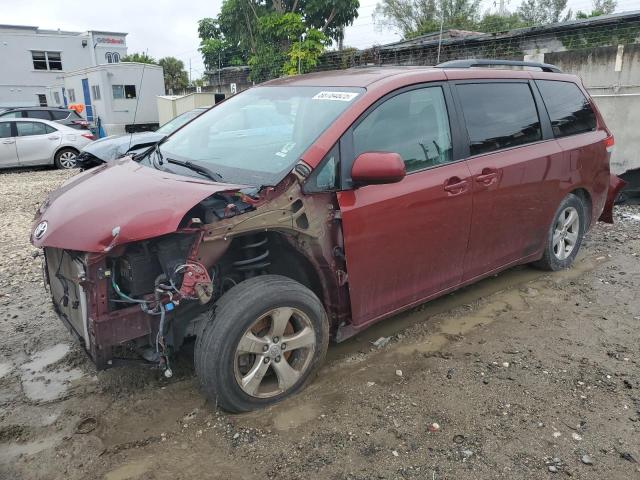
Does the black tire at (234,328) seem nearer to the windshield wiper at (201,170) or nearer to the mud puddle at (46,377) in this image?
the windshield wiper at (201,170)

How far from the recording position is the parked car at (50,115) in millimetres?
13522

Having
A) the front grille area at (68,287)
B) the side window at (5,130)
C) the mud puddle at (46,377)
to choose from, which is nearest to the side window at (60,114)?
the side window at (5,130)

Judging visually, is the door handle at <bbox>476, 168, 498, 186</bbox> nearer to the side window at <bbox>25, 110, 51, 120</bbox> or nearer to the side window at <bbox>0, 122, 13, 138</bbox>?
the side window at <bbox>0, 122, 13, 138</bbox>

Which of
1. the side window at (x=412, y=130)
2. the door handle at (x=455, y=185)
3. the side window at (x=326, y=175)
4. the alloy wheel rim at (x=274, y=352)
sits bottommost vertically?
the alloy wheel rim at (x=274, y=352)

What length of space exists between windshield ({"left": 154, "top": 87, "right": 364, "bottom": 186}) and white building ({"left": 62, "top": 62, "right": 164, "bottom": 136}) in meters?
18.7

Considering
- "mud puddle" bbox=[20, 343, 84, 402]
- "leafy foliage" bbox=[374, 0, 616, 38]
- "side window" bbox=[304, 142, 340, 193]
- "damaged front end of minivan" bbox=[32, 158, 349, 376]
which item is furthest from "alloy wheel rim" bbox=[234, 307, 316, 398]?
"leafy foliage" bbox=[374, 0, 616, 38]

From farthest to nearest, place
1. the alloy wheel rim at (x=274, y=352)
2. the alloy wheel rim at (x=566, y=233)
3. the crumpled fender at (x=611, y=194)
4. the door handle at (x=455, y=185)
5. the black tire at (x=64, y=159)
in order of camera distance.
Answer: the black tire at (x=64, y=159) → the crumpled fender at (x=611, y=194) → the alloy wheel rim at (x=566, y=233) → the door handle at (x=455, y=185) → the alloy wheel rim at (x=274, y=352)

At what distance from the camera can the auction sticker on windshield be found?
3186 mm

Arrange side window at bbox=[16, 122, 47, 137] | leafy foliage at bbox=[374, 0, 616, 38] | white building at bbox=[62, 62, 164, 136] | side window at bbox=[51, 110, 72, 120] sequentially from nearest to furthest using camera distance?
side window at bbox=[16, 122, 47, 137]
side window at bbox=[51, 110, 72, 120]
white building at bbox=[62, 62, 164, 136]
leafy foliage at bbox=[374, 0, 616, 38]

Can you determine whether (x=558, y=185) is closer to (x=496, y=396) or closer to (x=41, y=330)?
(x=496, y=396)

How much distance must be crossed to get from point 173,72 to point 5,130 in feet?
113

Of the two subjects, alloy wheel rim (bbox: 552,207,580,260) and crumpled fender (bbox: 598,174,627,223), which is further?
crumpled fender (bbox: 598,174,627,223)

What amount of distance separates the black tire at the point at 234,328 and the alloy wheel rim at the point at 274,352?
1.3 inches

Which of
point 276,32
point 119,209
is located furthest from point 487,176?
point 276,32
